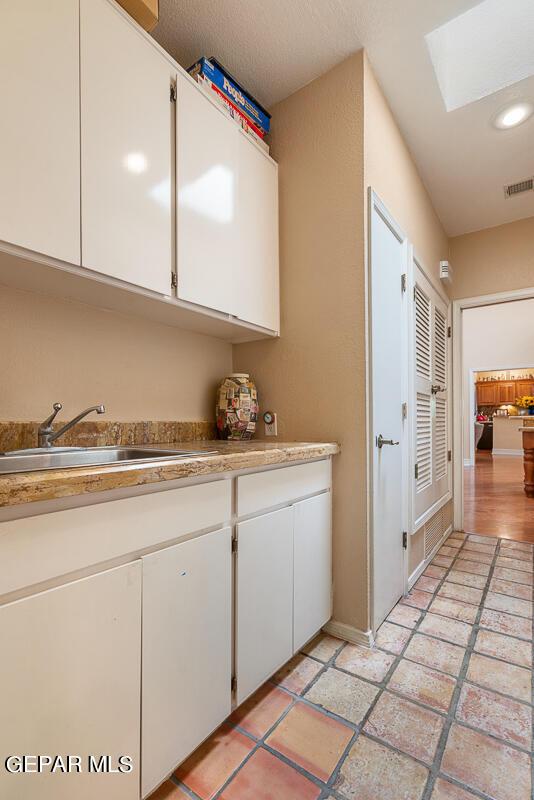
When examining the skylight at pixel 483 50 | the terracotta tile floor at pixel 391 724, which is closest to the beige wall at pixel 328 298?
the terracotta tile floor at pixel 391 724

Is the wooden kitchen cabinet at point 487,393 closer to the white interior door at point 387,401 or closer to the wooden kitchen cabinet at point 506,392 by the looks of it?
the wooden kitchen cabinet at point 506,392

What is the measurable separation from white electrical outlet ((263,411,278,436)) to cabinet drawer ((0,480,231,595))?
88 cm

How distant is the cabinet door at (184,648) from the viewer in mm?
923

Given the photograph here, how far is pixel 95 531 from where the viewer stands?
2.67ft

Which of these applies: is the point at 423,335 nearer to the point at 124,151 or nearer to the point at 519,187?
the point at 519,187

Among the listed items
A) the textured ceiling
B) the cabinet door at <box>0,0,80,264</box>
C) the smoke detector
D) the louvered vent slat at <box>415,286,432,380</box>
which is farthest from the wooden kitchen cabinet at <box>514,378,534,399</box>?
the cabinet door at <box>0,0,80,264</box>

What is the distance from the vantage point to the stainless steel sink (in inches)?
44.5

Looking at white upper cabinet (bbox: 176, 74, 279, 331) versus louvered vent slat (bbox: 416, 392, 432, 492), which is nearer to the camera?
white upper cabinet (bbox: 176, 74, 279, 331)

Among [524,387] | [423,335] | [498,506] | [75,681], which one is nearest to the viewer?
[75,681]

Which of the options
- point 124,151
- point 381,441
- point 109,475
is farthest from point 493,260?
point 109,475

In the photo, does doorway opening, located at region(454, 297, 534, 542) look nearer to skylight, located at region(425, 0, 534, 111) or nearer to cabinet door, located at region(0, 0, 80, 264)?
skylight, located at region(425, 0, 534, 111)

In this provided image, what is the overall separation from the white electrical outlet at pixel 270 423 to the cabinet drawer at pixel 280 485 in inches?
14.7

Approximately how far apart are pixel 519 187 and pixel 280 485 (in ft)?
9.33

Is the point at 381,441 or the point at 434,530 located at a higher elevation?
the point at 381,441
